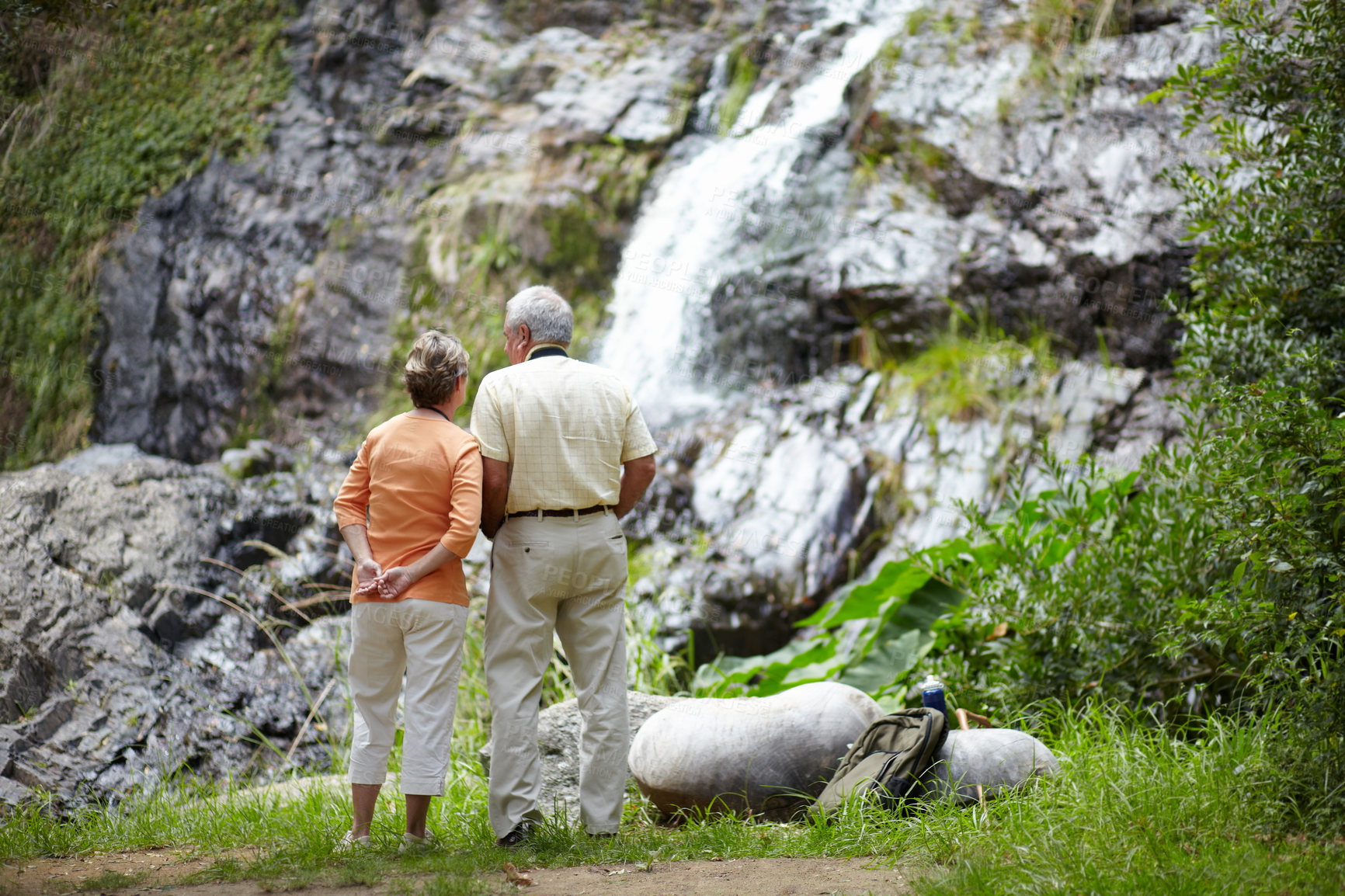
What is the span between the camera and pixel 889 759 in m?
3.34

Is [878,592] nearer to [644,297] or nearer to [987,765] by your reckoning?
[987,765]

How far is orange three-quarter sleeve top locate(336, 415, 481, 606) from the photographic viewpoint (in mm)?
3158

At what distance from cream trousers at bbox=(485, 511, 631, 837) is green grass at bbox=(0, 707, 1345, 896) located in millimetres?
168

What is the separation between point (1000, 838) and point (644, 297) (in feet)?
22.1

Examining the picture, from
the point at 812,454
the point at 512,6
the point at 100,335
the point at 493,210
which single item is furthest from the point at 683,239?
the point at 100,335

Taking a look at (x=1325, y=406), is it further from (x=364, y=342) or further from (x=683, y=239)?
(x=364, y=342)

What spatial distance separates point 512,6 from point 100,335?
228 inches

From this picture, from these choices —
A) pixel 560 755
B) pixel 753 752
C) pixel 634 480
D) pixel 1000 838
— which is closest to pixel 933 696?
pixel 753 752

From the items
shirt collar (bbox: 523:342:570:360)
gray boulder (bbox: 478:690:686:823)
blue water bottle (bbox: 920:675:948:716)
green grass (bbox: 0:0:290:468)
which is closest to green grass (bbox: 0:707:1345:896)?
gray boulder (bbox: 478:690:686:823)

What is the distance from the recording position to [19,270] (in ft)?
31.3

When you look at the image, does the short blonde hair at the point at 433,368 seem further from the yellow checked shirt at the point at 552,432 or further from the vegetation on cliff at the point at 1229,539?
the vegetation on cliff at the point at 1229,539

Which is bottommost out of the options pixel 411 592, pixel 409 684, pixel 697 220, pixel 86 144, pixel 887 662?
pixel 887 662

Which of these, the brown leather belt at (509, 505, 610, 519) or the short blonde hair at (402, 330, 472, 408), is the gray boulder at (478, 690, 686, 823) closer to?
the brown leather belt at (509, 505, 610, 519)

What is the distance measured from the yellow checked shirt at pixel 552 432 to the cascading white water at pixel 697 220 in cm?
466
